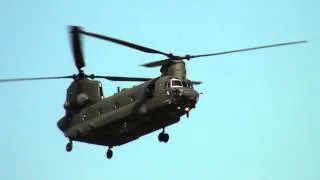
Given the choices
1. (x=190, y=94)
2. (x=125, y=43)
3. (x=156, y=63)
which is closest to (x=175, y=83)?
(x=190, y=94)

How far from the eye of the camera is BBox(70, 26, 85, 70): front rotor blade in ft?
170

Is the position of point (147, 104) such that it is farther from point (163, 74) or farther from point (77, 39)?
point (77, 39)

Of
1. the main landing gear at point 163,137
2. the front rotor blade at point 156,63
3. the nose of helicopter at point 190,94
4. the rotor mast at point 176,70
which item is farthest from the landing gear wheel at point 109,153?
the nose of helicopter at point 190,94

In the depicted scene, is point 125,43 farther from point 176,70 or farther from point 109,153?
point 109,153

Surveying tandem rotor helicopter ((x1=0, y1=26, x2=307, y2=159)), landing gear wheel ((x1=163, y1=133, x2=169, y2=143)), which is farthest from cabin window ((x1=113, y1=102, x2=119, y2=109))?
landing gear wheel ((x1=163, y1=133, x2=169, y2=143))

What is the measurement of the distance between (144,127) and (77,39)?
8.92m

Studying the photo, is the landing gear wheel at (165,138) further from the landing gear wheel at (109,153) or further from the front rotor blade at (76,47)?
the front rotor blade at (76,47)

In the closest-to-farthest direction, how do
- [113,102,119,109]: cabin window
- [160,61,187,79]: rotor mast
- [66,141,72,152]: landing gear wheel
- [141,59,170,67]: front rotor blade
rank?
[160,61,187,79]: rotor mast → [141,59,170,67]: front rotor blade → [113,102,119,109]: cabin window → [66,141,72,152]: landing gear wheel

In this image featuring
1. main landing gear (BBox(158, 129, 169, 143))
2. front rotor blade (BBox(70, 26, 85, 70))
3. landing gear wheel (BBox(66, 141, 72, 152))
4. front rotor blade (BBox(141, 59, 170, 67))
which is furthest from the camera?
landing gear wheel (BBox(66, 141, 72, 152))

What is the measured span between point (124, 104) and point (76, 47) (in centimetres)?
626

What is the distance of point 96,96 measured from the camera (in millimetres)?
57312

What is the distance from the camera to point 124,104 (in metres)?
52.8

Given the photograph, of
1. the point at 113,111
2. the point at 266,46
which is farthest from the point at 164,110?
the point at 266,46

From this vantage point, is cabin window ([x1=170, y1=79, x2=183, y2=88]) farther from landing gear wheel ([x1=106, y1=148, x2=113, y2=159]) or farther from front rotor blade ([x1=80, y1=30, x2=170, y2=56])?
landing gear wheel ([x1=106, y1=148, x2=113, y2=159])
